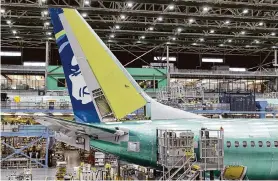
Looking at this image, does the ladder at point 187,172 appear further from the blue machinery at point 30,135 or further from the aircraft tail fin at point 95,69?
the blue machinery at point 30,135

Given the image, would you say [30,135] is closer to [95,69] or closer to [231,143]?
[95,69]

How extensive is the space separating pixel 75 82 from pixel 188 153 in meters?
5.74

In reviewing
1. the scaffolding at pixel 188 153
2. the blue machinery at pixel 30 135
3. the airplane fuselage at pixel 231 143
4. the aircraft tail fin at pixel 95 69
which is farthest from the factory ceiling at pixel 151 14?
the scaffolding at pixel 188 153

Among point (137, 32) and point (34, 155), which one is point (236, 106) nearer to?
point (137, 32)

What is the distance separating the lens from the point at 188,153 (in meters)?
14.3

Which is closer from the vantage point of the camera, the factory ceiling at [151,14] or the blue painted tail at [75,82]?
the blue painted tail at [75,82]

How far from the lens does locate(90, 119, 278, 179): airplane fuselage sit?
1457 cm

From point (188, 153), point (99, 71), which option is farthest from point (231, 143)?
point (99, 71)

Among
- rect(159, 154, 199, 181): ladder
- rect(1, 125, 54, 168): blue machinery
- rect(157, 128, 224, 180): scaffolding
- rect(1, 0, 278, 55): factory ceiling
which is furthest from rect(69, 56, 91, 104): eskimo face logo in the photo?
rect(1, 0, 278, 55): factory ceiling

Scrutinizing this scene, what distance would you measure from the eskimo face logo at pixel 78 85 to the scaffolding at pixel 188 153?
11.4ft

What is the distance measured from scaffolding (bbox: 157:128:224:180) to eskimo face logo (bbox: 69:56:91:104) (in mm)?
3488

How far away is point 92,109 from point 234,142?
21.1 feet

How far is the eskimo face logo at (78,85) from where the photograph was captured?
14.9 meters

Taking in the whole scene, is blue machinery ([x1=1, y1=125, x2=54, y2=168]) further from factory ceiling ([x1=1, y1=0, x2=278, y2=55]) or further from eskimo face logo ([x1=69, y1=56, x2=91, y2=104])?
eskimo face logo ([x1=69, y1=56, x2=91, y2=104])
